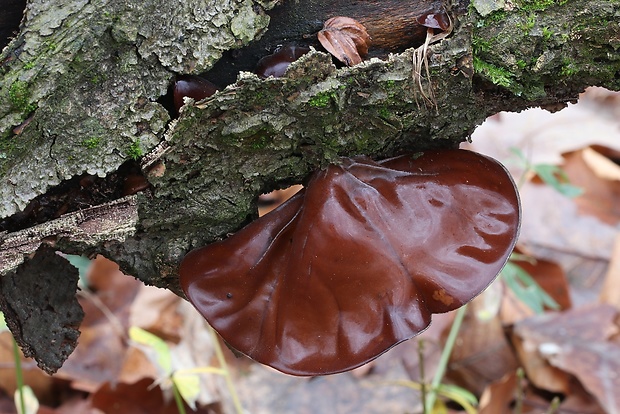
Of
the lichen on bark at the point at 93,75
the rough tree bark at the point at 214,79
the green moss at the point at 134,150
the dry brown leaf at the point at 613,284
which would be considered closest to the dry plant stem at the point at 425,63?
the rough tree bark at the point at 214,79

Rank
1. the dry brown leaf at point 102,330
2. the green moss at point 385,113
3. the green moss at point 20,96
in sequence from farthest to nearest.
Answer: the dry brown leaf at point 102,330, the green moss at point 385,113, the green moss at point 20,96

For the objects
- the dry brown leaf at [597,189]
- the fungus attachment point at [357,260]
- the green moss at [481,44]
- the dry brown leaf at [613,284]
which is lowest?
the dry brown leaf at [597,189]

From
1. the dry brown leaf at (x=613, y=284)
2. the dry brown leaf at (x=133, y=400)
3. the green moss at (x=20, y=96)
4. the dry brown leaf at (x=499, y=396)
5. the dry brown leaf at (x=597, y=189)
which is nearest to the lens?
the green moss at (x=20, y=96)

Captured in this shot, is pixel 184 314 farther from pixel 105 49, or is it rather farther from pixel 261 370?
pixel 105 49

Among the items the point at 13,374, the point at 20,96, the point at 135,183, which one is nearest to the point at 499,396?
the point at 135,183

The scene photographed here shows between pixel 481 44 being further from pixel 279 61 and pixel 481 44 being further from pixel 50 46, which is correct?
pixel 50 46

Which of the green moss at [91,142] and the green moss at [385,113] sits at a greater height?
the green moss at [91,142]

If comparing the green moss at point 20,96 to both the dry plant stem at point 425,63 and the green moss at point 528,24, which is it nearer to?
the dry plant stem at point 425,63
